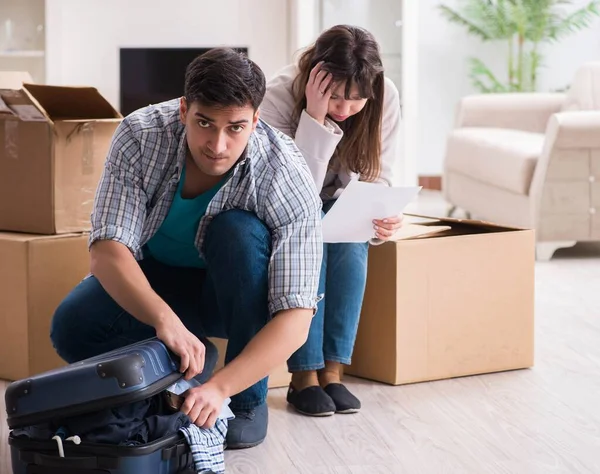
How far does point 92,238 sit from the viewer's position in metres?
1.61

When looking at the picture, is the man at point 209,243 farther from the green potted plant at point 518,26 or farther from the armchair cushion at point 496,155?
the green potted plant at point 518,26

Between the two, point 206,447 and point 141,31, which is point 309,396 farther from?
point 141,31

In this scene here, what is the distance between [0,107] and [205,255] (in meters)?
0.67

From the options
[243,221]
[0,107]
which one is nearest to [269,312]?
[243,221]

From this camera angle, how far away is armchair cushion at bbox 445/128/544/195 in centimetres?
394

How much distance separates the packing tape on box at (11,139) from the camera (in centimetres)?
214

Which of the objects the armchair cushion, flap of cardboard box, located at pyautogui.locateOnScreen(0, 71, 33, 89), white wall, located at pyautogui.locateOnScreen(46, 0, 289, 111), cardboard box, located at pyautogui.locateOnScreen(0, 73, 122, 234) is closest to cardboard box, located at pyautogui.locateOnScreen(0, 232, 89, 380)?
cardboard box, located at pyautogui.locateOnScreen(0, 73, 122, 234)

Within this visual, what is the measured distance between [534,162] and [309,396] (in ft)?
7.11

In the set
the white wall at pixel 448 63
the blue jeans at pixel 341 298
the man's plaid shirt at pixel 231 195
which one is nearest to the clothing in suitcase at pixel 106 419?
the man's plaid shirt at pixel 231 195

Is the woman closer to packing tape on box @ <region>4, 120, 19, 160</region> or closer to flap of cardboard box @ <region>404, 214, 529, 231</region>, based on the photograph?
flap of cardboard box @ <region>404, 214, 529, 231</region>

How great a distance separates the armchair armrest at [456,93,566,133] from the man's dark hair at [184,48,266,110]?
337 cm

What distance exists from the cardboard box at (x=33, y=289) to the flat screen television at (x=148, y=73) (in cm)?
306

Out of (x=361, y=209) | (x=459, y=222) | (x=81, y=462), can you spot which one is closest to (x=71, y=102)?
(x=361, y=209)

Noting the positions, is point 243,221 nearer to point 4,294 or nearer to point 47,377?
point 47,377
